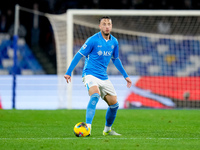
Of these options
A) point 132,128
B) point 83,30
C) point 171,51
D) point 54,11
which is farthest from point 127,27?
point 132,128

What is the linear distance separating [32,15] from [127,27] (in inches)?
343

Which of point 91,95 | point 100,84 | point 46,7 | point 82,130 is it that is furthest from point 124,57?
point 82,130

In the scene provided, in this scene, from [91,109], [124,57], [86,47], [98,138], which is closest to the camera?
[98,138]

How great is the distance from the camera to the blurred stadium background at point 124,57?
1653cm

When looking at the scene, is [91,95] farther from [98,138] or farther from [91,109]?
[98,138]

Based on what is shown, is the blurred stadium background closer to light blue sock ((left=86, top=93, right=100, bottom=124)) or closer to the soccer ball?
light blue sock ((left=86, top=93, right=100, bottom=124))

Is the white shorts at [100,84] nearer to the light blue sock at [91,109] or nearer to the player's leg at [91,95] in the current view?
the player's leg at [91,95]

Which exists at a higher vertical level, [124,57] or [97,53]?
[97,53]

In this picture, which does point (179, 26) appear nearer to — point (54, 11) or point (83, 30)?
point (54, 11)

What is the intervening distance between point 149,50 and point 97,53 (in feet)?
45.3

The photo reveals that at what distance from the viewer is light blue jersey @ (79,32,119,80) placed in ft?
24.2

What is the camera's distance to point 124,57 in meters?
20.9

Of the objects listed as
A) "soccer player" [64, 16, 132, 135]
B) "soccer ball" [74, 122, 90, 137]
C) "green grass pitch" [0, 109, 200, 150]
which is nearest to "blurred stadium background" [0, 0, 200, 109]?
"green grass pitch" [0, 109, 200, 150]

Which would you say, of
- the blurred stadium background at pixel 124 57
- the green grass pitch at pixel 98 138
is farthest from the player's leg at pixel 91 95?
the blurred stadium background at pixel 124 57
